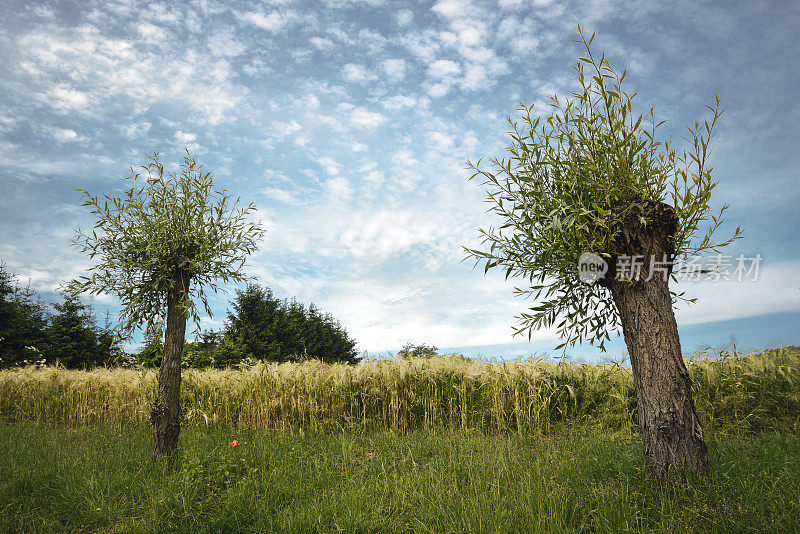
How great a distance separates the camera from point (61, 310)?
83.0 feet

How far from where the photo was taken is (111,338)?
22750mm

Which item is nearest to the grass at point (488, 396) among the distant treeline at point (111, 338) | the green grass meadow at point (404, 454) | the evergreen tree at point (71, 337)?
the green grass meadow at point (404, 454)

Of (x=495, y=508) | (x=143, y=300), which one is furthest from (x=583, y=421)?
(x=143, y=300)

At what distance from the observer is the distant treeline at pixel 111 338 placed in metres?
23.7

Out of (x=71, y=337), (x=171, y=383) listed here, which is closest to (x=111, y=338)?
(x=71, y=337)

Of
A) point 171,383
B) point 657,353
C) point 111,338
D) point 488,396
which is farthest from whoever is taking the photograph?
point 111,338

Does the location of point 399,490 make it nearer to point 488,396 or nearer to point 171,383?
point 171,383

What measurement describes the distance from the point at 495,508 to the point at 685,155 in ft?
14.2

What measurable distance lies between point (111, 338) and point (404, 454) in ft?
74.1

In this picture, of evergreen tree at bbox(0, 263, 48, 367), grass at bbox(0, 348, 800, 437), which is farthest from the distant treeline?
grass at bbox(0, 348, 800, 437)

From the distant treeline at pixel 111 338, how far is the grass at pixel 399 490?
1488 cm

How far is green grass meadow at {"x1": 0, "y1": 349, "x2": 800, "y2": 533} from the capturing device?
414 centimetres

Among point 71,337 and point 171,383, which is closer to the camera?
point 171,383

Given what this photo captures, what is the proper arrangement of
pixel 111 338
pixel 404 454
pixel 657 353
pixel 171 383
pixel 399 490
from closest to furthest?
pixel 657 353, pixel 399 490, pixel 171 383, pixel 404 454, pixel 111 338
